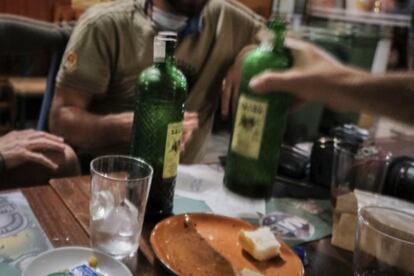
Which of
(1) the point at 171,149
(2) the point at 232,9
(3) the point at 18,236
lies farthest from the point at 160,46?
(2) the point at 232,9

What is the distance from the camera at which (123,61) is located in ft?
4.65

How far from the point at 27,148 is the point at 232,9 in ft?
2.96

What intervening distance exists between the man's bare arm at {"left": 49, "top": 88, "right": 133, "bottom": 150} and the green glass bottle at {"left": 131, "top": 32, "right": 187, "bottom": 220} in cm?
49

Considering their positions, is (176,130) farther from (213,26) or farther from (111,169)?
(213,26)

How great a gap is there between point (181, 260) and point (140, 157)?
0.70ft

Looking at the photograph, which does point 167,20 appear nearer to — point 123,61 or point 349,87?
point 123,61

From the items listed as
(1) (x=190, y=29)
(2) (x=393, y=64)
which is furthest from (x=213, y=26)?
(2) (x=393, y=64)

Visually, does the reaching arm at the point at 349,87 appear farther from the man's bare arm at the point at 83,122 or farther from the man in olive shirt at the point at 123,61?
the man's bare arm at the point at 83,122

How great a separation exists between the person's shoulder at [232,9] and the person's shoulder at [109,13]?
30 cm

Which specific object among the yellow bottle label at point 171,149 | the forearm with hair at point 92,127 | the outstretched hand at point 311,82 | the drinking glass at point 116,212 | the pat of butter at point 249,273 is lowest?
the forearm with hair at point 92,127

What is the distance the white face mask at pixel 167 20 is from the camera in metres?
1.42

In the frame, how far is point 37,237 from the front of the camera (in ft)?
2.39

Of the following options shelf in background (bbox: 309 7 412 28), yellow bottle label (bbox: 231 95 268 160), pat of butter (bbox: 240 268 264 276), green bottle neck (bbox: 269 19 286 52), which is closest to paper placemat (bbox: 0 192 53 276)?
pat of butter (bbox: 240 268 264 276)

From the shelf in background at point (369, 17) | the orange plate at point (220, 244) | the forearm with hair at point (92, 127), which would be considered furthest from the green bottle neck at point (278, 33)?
the shelf in background at point (369, 17)
